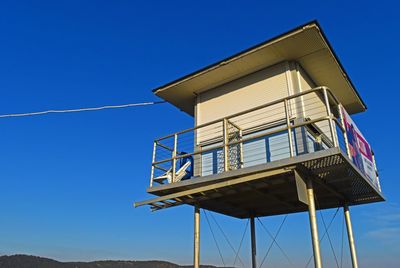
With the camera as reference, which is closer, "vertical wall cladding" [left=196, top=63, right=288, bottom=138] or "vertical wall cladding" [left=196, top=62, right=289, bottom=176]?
"vertical wall cladding" [left=196, top=62, right=289, bottom=176]

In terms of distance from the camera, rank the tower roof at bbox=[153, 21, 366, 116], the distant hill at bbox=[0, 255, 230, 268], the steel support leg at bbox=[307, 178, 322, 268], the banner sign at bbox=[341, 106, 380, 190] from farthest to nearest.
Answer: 1. the distant hill at bbox=[0, 255, 230, 268]
2. the tower roof at bbox=[153, 21, 366, 116]
3. the banner sign at bbox=[341, 106, 380, 190]
4. the steel support leg at bbox=[307, 178, 322, 268]

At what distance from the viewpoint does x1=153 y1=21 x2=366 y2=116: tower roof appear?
909 cm

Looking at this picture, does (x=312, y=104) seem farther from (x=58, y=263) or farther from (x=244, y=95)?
(x=58, y=263)

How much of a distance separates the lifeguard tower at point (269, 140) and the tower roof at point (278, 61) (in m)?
0.03

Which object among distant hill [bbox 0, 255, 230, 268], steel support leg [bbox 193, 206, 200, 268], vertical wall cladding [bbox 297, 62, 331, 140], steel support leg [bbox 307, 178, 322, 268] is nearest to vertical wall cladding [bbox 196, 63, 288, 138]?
vertical wall cladding [bbox 297, 62, 331, 140]

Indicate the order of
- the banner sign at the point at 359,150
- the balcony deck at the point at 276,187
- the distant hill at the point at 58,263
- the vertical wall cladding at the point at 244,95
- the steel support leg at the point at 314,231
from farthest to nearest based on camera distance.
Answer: the distant hill at the point at 58,263
the vertical wall cladding at the point at 244,95
the banner sign at the point at 359,150
the balcony deck at the point at 276,187
the steel support leg at the point at 314,231

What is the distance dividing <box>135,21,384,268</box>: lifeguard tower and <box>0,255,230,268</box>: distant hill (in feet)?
83.8

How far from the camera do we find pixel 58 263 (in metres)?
34.7

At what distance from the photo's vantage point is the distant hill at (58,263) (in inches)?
1325

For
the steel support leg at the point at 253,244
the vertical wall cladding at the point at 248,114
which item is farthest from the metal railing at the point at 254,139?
the steel support leg at the point at 253,244

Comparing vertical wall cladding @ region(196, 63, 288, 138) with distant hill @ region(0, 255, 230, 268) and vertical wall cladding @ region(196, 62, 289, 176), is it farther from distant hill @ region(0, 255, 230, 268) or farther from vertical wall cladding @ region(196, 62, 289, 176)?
distant hill @ region(0, 255, 230, 268)

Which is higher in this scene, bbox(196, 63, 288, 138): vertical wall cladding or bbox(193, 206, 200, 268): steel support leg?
bbox(196, 63, 288, 138): vertical wall cladding

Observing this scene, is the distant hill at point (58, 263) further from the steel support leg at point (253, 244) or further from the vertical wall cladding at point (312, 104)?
the vertical wall cladding at point (312, 104)

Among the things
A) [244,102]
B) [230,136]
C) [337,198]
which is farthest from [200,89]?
[337,198]
